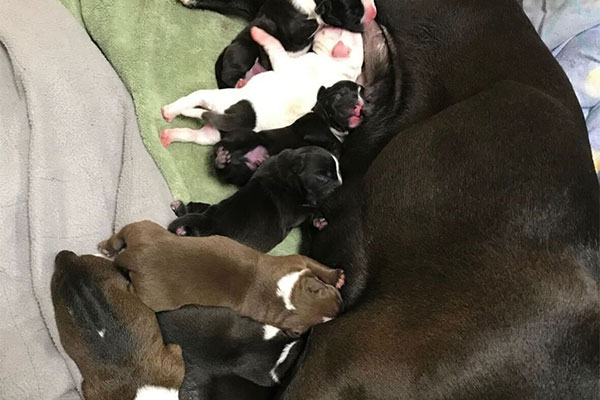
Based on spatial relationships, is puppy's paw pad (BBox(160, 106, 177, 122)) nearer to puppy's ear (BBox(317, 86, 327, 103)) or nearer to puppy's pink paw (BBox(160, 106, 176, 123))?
puppy's pink paw (BBox(160, 106, 176, 123))

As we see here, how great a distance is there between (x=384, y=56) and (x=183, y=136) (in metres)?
0.64

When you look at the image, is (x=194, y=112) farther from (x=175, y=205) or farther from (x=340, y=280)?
(x=340, y=280)

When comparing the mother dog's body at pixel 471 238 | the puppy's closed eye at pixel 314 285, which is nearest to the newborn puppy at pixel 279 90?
the mother dog's body at pixel 471 238

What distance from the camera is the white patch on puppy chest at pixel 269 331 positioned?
1.95 metres

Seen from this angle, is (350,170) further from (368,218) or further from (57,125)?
(57,125)

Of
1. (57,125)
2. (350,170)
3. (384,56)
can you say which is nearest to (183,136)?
(57,125)

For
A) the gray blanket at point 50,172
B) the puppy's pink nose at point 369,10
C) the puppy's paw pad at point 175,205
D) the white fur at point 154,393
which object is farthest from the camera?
the puppy's pink nose at point 369,10

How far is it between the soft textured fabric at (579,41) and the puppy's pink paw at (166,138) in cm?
125

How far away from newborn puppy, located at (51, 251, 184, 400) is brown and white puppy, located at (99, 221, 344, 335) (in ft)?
0.21

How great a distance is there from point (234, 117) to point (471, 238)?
786 millimetres

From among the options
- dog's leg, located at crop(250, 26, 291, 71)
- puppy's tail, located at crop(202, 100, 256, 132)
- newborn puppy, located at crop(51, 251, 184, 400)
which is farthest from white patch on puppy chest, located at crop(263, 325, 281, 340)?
dog's leg, located at crop(250, 26, 291, 71)

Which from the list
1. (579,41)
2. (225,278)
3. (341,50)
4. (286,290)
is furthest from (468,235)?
(579,41)

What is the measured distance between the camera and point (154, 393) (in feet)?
5.87

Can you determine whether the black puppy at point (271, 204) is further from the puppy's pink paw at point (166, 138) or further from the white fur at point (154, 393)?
the white fur at point (154, 393)
